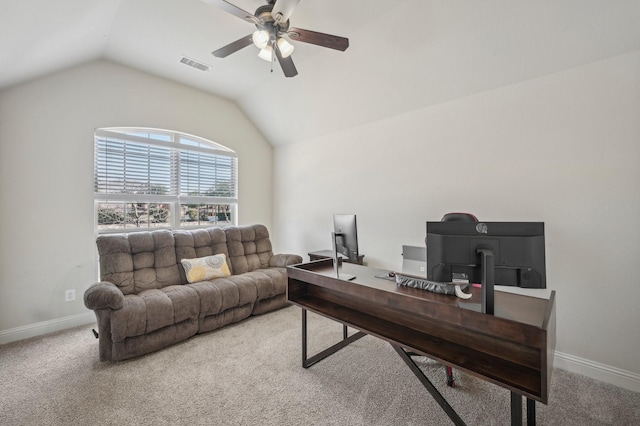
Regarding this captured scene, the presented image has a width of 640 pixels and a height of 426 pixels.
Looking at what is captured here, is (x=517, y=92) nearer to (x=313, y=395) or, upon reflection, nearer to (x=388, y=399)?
(x=388, y=399)

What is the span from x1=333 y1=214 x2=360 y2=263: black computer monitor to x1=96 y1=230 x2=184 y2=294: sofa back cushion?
7.06 ft

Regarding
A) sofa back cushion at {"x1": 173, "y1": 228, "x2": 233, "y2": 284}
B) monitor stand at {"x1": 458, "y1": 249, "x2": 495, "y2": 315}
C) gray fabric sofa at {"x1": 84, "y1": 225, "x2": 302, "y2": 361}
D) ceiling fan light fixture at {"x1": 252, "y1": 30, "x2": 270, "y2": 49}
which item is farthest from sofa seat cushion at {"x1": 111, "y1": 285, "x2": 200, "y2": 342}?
monitor stand at {"x1": 458, "y1": 249, "x2": 495, "y2": 315}

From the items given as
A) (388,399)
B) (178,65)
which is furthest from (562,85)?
(178,65)

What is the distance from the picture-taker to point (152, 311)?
243 centimetres

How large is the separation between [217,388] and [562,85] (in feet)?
12.1

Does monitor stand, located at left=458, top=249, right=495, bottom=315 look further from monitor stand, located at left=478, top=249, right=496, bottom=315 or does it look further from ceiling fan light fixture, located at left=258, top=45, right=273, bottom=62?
ceiling fan light fixture, located at left=258, top=45, right=273, bottom=62

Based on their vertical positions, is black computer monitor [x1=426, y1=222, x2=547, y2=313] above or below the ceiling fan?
below

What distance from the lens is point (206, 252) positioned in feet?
11.6

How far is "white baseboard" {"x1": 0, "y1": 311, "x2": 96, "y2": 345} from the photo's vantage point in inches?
106

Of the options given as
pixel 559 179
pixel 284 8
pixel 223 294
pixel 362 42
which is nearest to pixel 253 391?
pixel 223 294

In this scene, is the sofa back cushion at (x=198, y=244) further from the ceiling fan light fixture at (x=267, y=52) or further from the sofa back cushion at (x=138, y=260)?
the ceiling fan light fixture at (x=267, y=52)

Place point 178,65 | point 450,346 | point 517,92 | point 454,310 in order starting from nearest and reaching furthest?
point 454,310, point 450,346, point 517,92, point 178,65

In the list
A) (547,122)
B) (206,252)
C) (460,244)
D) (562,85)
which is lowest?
(206,252)

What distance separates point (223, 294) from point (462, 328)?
233 cm
